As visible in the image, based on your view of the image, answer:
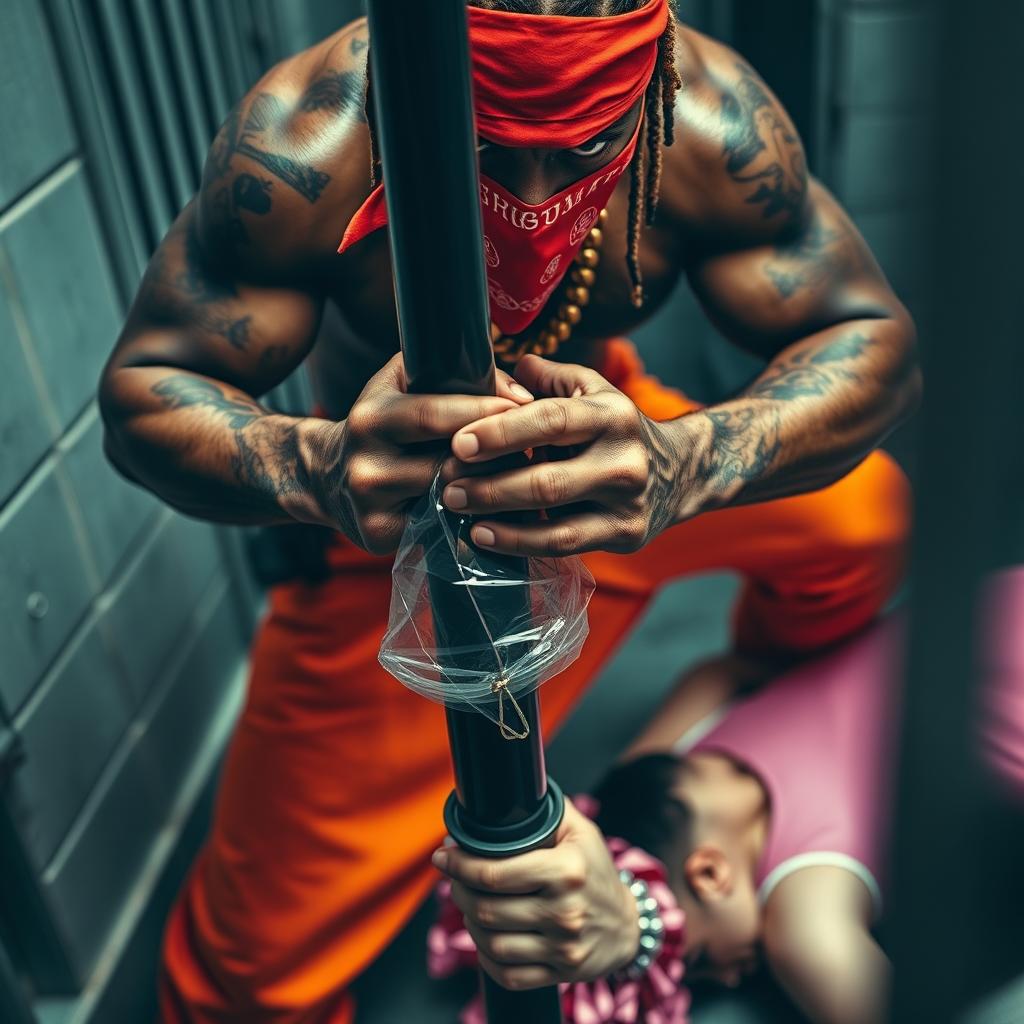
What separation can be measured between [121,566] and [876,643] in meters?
0.98

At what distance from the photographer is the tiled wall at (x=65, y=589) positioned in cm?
129

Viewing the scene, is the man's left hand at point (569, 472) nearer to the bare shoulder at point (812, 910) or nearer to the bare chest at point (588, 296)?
the bare chest at point (588, 296)

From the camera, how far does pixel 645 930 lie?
124 cm

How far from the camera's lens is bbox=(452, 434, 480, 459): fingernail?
59 cm

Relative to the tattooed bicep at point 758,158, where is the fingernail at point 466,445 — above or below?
above

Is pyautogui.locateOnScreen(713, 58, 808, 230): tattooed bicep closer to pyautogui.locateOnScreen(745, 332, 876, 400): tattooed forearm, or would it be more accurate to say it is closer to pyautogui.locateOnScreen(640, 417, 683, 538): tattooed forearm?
pyautogui.locateOnScreen(745, 332, 876, 400): tattooed forearm

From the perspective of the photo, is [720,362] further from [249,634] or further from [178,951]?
[178,951]

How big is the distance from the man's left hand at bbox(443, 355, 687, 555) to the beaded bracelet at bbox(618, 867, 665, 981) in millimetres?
580

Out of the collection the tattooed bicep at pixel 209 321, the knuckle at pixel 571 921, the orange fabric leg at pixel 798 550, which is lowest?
the orange fabric leg at pixel 798 550

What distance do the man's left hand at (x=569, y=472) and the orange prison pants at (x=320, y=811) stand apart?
2.28 feet

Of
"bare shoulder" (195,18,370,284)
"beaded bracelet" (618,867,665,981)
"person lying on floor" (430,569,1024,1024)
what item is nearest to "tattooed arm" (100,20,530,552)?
"bare shoulder" (195,18,370,284)

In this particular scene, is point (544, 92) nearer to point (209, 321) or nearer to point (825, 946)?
point (209, 321)

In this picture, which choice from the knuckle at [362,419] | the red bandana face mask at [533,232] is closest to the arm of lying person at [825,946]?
the red bandana face mask at [533,232]

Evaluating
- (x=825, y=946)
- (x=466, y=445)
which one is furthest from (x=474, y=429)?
(x=825, y=946)
